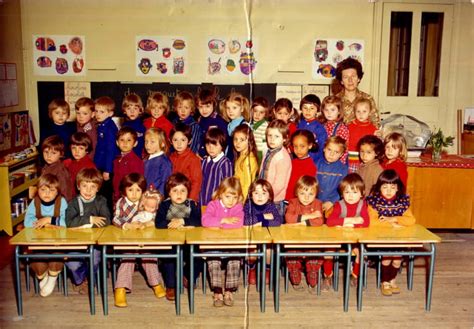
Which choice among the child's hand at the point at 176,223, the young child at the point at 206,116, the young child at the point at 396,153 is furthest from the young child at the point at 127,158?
the young child at the point at 396,153

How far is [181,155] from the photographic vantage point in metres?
3.91

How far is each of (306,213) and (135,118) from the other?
1679 mm

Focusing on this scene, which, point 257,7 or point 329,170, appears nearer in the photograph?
point 329,170

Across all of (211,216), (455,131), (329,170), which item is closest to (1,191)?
(211,216)

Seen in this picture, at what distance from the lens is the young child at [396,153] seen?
3.89 m

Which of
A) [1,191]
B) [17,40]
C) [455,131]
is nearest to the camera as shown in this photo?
[1,191]

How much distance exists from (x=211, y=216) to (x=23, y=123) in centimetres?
323

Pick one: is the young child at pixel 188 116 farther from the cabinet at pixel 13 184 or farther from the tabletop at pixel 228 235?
the cabinet at pixel 13 184

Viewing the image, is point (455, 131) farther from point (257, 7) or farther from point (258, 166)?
point (258, 166)

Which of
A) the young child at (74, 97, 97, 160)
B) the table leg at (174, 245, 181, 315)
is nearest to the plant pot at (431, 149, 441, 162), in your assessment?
the table leg at (174, 245, 181, 315)

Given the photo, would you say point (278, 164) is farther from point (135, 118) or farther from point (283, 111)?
point (135, 118)

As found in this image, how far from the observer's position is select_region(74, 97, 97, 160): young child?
13.9 ft

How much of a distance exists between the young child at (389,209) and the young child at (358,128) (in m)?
0.40

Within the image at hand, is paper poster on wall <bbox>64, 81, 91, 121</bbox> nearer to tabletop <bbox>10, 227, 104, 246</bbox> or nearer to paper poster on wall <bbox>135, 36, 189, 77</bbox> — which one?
paper poster on wall <bbox>135, 36, 189, 77</bbox>
